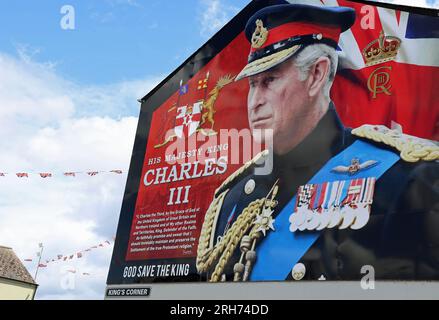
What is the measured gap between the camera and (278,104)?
13547mm

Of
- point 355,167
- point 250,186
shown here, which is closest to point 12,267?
point 250,186

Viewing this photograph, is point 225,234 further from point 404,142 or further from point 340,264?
point 404,142

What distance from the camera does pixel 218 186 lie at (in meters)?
14.4

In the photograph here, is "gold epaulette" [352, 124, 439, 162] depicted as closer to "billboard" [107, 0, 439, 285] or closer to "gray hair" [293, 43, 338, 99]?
"billboard" [107, 0, 439, 285]

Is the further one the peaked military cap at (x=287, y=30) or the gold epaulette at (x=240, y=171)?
the gold epaulette at (x=240, y=171)

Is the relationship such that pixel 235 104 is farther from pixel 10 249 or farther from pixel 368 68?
pixel 10 249

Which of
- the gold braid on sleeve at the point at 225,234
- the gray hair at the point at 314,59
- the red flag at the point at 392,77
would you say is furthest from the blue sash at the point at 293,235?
the gray hair at the point at 314,59

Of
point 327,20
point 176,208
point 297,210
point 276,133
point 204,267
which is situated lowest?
point 204,267

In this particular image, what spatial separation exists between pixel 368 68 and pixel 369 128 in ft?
5.51

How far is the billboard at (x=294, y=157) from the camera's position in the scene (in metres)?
10.7

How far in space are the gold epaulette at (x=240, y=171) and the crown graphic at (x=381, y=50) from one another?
381 centimetres

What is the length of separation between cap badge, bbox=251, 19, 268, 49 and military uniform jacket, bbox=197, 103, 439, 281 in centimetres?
364

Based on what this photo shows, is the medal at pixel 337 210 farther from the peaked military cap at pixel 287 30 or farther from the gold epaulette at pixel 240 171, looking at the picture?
the peaked military cap at pixel 287 30

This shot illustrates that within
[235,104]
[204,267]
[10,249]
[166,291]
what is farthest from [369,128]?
[10,249]
